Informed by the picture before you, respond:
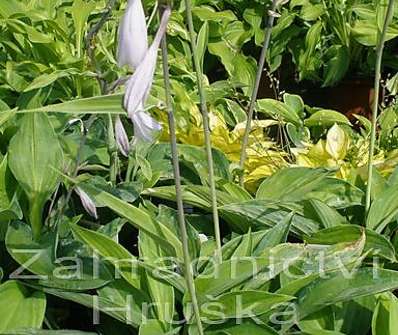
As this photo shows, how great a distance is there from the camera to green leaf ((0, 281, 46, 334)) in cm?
138

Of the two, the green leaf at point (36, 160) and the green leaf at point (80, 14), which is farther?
the green leaf at point (80, 14)

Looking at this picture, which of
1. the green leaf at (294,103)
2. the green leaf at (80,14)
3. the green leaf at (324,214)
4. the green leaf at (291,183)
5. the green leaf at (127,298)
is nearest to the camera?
the green leaf at (127,298)

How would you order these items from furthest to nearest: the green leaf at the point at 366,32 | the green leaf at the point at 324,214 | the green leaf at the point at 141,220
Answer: the green leaf at the point at 366,32
the green leaf at the point at 324,214
the green leaf at the point at 141,220

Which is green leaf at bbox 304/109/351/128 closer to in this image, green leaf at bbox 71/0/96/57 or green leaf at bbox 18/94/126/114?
green leaf at bbox 71/0/96/57

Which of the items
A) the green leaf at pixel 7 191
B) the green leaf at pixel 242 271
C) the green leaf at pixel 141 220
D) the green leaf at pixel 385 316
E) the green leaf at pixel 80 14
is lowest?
the green leaf at pixel 385 316

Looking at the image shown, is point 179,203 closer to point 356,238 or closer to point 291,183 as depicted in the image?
point 356,238

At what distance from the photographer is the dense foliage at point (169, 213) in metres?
1.40

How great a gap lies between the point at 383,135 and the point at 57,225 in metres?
1.16

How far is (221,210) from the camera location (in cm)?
166

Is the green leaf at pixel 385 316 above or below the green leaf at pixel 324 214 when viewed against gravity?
below

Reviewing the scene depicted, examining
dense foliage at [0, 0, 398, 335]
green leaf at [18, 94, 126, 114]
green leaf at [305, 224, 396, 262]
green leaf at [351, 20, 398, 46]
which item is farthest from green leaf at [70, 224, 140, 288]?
green leaf at [351, 20, 398, 46]

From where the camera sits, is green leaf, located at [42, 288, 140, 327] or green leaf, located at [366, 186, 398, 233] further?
green leaf, located at [366, 186, 398, 233]

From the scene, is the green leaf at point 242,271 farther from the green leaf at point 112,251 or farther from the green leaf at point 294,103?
the green leaf at point 294,103

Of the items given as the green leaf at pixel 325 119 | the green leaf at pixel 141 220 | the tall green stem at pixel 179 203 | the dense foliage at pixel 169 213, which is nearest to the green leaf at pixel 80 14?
the dense foliage at pixel 169 213
